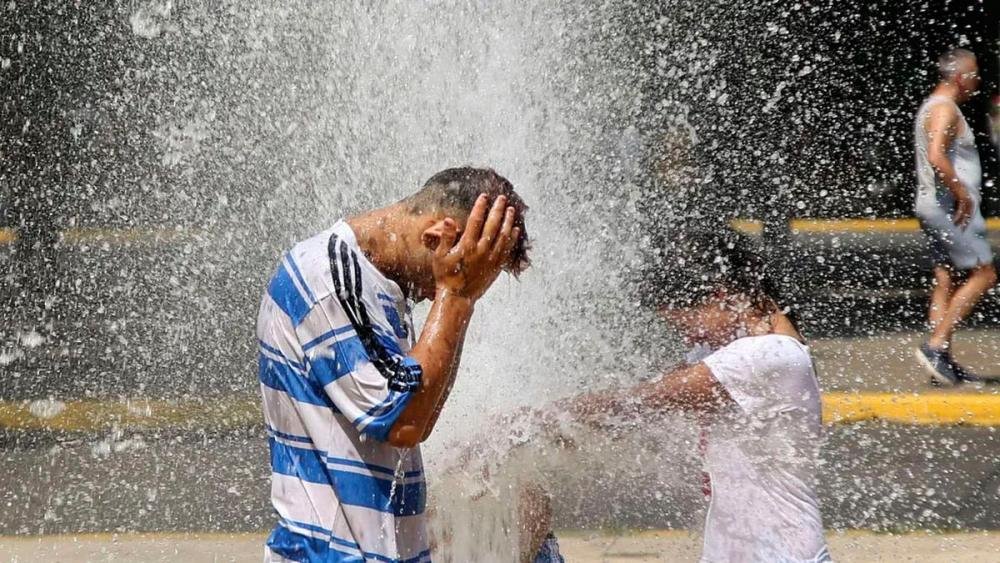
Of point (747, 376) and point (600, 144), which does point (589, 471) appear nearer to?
point (747, 376)

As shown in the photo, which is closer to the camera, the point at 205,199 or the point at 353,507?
the point at 353,507

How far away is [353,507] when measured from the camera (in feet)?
8.18

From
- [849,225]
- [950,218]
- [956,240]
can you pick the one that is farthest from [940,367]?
[849,225]

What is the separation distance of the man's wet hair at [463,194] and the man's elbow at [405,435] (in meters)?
0.40

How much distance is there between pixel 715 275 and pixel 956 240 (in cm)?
532

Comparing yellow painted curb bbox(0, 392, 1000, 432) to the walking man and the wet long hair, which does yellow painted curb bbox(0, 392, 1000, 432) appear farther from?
the wet long hair

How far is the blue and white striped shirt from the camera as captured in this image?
2.47m

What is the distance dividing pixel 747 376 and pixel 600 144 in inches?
255

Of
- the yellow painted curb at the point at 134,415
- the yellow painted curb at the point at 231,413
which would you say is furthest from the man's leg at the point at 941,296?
the yellow painted curb at the point at 134,415

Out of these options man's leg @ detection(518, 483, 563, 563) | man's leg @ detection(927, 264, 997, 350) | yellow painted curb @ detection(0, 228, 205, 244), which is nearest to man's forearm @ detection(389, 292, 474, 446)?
man's leg @ detection(518, 483, 563, 563)

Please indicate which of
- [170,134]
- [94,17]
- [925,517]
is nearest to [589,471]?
[925,517]

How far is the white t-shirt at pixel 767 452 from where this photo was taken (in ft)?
10.0

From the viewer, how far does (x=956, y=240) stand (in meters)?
8.01

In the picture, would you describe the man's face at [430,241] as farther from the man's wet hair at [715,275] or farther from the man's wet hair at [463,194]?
the man's wet hair at [715,275]
